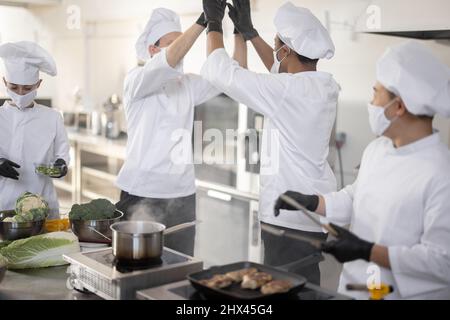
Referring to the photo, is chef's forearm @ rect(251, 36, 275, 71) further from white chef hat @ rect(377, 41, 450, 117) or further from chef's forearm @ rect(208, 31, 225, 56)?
white chef hat @ rect(377, 41, 450, 117)

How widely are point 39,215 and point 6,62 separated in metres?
0.92

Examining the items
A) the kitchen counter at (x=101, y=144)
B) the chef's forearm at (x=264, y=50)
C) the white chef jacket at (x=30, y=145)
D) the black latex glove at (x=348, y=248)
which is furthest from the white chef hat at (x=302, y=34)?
the kitchen counter at (x=101, y=144)

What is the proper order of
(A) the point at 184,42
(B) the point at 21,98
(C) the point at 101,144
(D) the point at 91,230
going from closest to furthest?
(D) the point at 91,230 → (A) the point at 184,42 → (B) the point at 21,98 → (C) the point at 101,144

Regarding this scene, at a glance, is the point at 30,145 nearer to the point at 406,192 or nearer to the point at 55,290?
the point at 55,290

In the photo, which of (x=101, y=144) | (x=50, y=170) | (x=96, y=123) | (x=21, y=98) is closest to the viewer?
(x=50, y=170)

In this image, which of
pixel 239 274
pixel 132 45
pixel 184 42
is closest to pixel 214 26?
pixel 184 42

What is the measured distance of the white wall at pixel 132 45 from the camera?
3.24 m

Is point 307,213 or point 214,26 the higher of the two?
point 214,26

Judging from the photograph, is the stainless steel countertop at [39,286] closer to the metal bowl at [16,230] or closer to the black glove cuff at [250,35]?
the metal bowl at [16,230]

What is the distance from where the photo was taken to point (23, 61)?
2646 mm

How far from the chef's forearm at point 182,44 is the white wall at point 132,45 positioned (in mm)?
977

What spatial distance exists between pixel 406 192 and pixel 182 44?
1.16m

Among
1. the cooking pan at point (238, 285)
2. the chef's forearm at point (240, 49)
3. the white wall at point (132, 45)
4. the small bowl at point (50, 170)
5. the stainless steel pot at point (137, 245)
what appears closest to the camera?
the cooking pan at point (238, 285)
